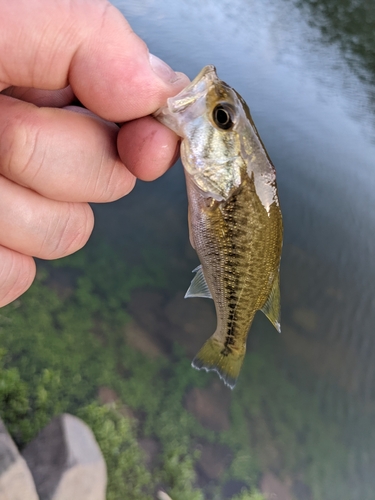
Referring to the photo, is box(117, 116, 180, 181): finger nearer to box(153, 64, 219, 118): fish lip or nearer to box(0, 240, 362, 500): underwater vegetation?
Result: box(153, 64, 219, 118): fish lip

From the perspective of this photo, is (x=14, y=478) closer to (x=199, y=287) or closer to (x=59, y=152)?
(x=199, y=287)

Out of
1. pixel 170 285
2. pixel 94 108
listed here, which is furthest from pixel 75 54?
pixel 170 285

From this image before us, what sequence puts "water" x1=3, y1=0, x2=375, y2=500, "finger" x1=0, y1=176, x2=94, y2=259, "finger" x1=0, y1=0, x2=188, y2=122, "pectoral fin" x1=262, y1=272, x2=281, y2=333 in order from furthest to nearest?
"water" x1=3, y1=0, x2=375, y2=500, "pectoral fin" x1=262, y1=272, x2=281, y2=333, "finger" x1=0, y1=176, x2=94, y2=259, "finger" x1=0, y1=0, x2=188, y2=122

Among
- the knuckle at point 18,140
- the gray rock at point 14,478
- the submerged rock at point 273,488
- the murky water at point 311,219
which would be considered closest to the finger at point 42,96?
the knuckle at point 18,140

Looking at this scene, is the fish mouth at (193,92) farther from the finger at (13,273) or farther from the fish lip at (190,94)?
the finger at (13,273)

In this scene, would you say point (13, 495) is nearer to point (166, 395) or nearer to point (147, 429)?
point (147, 429)

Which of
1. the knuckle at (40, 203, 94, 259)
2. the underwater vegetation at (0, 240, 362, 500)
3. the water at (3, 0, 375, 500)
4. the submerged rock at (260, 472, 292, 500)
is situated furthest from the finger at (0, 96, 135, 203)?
the submerged rock at (260, 472, 292, 500)

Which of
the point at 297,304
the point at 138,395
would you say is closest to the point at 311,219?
the point at 297,304
